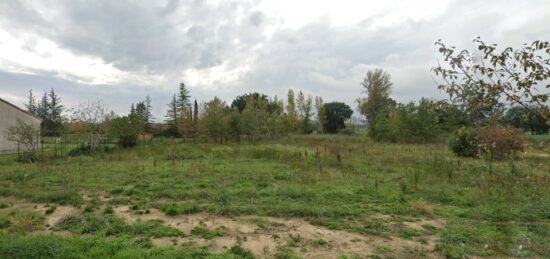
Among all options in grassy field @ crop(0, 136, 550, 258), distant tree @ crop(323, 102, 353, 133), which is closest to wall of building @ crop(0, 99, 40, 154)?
grassy field @ crop(0, 136, 550, 258)

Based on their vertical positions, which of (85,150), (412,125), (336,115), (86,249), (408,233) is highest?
(336,115)

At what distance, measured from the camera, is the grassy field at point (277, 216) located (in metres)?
4.09

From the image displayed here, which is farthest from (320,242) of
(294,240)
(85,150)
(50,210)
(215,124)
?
(215,124)

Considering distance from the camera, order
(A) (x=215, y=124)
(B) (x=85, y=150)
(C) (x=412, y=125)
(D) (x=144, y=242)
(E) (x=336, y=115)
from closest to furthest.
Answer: (D) (x=144, y=242)
(B) (x=85, y=150)
(C) (x=412, y=125)
(A) (x=215, y=124)
(E) (x=336, y=115)

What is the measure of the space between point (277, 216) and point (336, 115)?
4919cm

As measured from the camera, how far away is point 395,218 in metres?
5.46

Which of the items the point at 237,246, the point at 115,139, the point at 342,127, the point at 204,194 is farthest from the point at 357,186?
the point at 342,127

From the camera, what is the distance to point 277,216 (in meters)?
5.60

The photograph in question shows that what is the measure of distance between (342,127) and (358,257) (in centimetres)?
4970

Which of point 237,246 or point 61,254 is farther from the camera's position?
point 237,246

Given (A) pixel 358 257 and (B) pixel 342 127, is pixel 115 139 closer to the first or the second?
(A) pixel 358 257

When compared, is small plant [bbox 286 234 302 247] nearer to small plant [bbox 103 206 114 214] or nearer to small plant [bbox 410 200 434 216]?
small plant [bbox 410 200 434 216]

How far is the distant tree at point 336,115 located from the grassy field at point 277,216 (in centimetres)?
4339

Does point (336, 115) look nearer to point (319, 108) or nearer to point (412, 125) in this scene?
point (319, 108)
